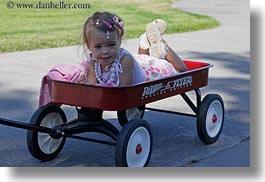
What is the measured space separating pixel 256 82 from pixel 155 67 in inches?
28.2

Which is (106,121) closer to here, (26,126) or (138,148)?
(138,148)

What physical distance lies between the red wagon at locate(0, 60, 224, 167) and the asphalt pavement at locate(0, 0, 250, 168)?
6.5 inches

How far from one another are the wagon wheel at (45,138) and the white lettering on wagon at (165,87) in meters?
0.61

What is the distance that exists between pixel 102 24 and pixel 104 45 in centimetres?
12

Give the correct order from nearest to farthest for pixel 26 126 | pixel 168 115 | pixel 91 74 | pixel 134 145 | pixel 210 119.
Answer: pixel 26 126 → pixel 134 145 → pixel 91 74 → pixel 210 119 → pixel 168 115

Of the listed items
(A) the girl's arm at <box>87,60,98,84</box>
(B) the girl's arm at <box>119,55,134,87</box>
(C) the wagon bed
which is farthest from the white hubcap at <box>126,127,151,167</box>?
(A) the girl's arm at <box>87,60,98,84</box>

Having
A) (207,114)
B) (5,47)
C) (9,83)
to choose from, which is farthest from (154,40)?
(5,47)

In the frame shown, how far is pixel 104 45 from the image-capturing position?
13.6ft

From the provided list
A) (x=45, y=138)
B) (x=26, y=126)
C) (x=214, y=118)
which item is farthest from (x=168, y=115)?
(x=26, y=126)

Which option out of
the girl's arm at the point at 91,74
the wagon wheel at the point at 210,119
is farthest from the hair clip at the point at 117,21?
the wagon wheel at the point at 210,119

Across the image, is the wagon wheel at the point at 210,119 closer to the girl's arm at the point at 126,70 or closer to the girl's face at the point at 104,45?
the girl's arm at the point at 126,70

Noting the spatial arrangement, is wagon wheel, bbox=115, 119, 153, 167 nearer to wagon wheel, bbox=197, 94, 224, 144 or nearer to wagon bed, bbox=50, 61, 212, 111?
wagon bed, bbox=50, 61, 212, 111

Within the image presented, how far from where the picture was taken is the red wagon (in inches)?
155

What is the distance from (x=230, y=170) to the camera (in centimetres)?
423
